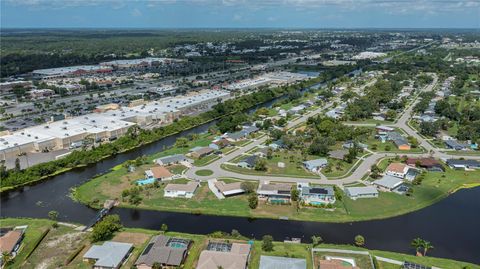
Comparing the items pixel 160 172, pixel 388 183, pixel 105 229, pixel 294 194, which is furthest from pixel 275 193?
pixel 105 229

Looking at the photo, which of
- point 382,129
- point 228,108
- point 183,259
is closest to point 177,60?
point 228,108

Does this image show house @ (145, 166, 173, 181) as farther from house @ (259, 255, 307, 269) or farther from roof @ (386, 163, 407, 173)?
roof @ (386, 163, 407, 173)

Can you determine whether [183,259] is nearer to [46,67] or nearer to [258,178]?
[258,178]

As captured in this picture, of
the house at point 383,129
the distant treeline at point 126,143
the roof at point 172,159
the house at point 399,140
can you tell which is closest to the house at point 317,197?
the roof at point 172,159

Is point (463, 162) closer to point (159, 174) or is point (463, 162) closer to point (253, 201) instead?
point (253, 201)

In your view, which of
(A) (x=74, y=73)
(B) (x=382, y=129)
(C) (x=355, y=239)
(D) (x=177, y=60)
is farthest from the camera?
(D) (x=177, y=60)

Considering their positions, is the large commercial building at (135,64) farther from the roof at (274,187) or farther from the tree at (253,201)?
the tree at (253,201)
